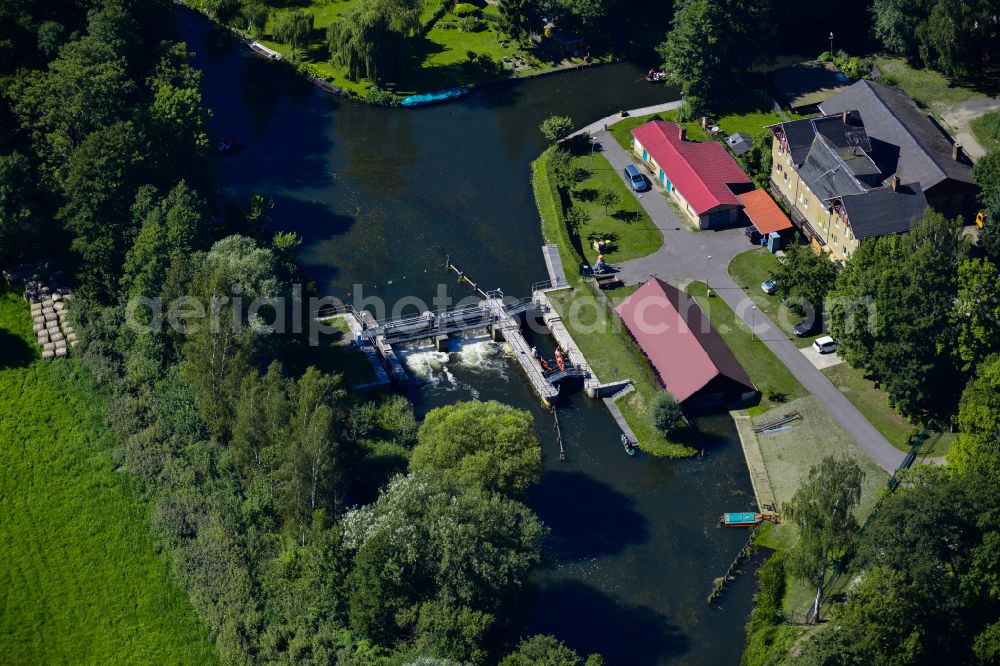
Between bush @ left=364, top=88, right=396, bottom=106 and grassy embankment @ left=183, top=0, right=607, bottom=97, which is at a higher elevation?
grassy embankment @ left=183, top=0, right=607, bottom=97

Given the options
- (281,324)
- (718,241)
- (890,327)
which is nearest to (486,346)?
(281,324)

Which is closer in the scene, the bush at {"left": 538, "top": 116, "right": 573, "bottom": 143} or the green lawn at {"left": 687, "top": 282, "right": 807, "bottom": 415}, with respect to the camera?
the green lawn at {"left": 687, "top": 282, "right": 807, "bottom": 415}

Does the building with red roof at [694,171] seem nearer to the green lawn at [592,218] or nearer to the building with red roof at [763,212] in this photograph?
the building with red roof at [763,212]

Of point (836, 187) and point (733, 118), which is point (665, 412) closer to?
point (836, 187)

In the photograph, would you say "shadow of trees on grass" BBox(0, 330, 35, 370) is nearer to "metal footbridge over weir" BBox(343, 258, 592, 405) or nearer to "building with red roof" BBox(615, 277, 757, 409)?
"metal footbridge over weir" BBox(343, 258, 592, 405)

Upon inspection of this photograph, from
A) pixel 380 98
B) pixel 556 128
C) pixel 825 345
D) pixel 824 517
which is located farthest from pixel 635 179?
pixel 824 517

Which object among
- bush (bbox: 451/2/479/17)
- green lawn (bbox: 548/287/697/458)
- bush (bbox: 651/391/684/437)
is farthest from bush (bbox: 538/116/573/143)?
bush (bbox: 651/391/684/437)
